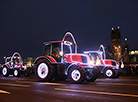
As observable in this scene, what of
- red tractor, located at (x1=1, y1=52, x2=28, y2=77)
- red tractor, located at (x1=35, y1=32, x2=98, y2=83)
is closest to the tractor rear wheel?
red tractor, located at (x1=1, y1=52, x2=28, y2=77)

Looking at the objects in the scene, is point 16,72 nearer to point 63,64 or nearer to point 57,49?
point 57,49

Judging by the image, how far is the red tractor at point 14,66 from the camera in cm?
1725

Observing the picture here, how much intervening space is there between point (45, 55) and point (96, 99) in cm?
668

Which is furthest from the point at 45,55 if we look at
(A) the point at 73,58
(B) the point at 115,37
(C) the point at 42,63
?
(B) the point at 115,37

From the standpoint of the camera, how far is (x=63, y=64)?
386 inches

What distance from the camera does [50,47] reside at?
10883 millimetres

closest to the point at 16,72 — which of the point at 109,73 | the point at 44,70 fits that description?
the point at 44,70

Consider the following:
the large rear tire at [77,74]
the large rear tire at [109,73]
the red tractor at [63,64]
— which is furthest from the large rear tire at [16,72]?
the large rear tire at [77,74]

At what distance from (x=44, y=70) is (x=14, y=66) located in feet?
27.8

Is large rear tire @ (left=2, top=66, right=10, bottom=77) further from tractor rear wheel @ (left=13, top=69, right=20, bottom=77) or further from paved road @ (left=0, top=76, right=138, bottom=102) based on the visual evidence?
paved road @ (left=0, top=76, right=138, bottom=102)

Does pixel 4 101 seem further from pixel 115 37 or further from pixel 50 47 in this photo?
pixel 115 37

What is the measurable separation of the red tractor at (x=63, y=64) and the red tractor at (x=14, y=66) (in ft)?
24.1

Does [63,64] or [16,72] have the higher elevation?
[63,64]

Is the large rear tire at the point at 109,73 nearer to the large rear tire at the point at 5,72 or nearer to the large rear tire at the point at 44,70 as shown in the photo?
the large rear tire at the point at 44,70
